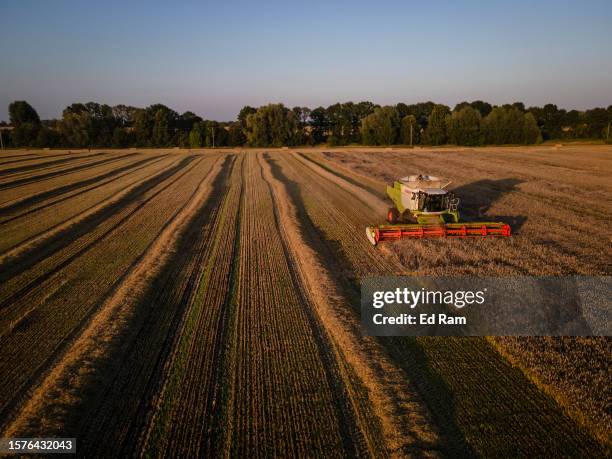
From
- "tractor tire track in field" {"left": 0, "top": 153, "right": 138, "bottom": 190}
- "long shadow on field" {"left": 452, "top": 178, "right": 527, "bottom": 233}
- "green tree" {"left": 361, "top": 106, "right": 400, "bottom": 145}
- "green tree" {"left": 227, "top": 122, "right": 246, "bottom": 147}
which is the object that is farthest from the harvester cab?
"green tree" {"left": 227, "top": 122, "right": 246, "bottom": 147}

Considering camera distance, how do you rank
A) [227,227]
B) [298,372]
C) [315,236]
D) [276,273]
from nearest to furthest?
1. [298,372]
2. [276,273]
3. [315,236]
4. [227,227]

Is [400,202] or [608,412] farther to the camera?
[400,202]

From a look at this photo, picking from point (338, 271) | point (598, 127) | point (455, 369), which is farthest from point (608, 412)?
point (598, 127)

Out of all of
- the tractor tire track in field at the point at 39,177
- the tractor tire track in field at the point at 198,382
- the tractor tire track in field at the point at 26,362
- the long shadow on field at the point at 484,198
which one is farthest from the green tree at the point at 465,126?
the tractor tire track in field at the point at 26,362

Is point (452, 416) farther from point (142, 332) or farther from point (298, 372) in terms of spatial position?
point (142, 332)

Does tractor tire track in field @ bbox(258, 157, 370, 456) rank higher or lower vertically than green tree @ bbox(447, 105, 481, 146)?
lower

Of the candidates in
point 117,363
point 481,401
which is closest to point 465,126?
point 481,401

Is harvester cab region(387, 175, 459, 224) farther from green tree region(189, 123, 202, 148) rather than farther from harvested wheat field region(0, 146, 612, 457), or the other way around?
green tree region(189, 123, 202, 148)
